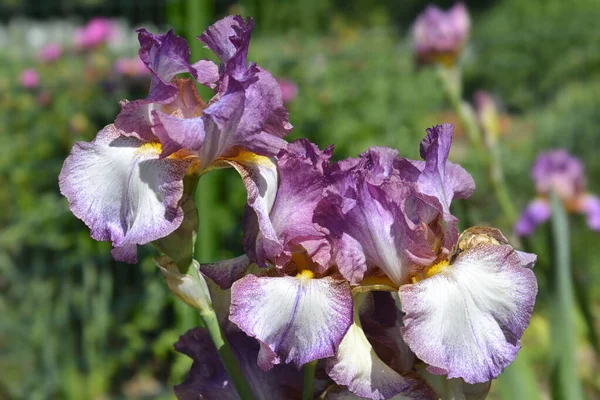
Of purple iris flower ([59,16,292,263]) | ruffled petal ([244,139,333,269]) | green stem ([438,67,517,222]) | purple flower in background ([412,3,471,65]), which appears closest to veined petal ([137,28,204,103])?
purple iris flower ([59,16,292,263])

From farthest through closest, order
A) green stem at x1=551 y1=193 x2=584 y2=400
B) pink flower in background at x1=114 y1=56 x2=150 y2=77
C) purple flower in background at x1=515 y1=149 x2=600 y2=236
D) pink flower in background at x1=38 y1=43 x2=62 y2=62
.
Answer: pink flower in background at x1=38 y1=43 x2=62 y2=62, purple flower in background at x1=515 y1=149 x2=600 y2=236, pink flower in background at x1=114 y1=56 x2=150 y2=77, green stem at x1=551 y1=193 x2=584 y2=400

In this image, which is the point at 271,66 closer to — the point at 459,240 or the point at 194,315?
the point at 194,315

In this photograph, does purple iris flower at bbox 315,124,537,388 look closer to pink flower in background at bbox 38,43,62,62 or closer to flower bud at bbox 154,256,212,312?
flower bud at bbox 154,256,212,312

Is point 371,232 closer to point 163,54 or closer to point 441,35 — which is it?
point 163,54

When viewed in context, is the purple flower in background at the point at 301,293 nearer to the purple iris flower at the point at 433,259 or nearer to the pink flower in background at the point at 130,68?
the purple iris flower at the point at 433,259

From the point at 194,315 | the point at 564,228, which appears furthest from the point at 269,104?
the point at 194,315

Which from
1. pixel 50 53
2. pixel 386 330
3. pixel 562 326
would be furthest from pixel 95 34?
pixel 386 330

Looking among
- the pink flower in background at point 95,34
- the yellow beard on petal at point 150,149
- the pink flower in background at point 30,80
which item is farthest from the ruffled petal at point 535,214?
the yellow beard on petal at point 150,149
